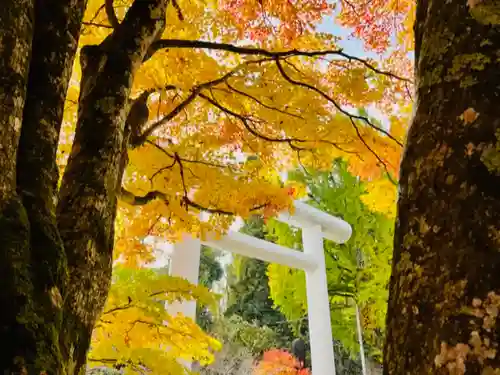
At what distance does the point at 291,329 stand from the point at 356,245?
3.58m

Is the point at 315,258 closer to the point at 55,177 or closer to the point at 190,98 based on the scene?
the point at 190,98

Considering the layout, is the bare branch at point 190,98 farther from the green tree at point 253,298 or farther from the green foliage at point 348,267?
the green tree at point 253,298

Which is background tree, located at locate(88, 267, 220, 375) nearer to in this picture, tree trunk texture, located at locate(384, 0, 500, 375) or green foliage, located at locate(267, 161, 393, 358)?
tree trunk texture, located at locate(384, 0, 500, 375)

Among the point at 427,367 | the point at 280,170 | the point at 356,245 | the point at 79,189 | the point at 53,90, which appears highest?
the point at 356,245

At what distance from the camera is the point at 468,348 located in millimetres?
505

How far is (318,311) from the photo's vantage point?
6270 millimetres

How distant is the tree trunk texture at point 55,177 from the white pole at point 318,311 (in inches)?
198

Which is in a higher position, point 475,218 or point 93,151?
point 93,151

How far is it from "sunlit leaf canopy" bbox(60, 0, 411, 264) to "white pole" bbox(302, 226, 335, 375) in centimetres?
351

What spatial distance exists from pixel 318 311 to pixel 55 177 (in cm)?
555

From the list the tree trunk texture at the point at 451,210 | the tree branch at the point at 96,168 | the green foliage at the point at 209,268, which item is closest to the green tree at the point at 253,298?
the green foliage at the point at 209,268

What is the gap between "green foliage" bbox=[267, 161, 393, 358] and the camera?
27.0 feet

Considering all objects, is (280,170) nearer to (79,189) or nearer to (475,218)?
(79,189)

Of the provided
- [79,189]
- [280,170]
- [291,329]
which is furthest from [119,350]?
[291,329]
